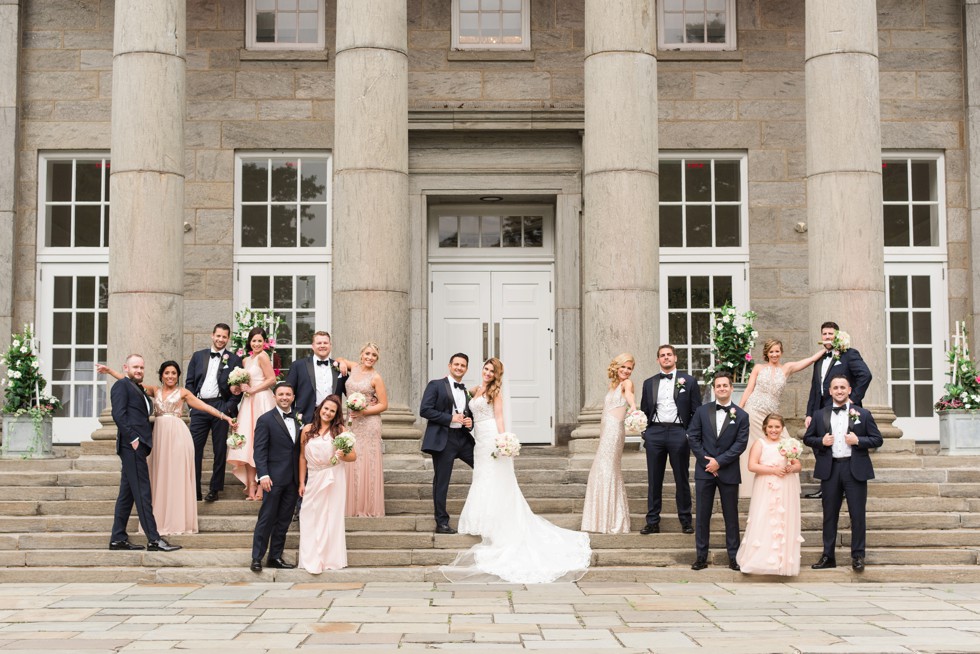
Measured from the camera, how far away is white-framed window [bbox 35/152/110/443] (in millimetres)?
19344

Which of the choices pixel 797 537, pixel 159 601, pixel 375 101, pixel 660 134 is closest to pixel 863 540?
pixel 797 537

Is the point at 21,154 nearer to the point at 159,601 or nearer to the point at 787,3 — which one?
the point at 159,601

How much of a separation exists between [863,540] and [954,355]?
5.10m

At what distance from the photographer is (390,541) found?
12766 millimetres

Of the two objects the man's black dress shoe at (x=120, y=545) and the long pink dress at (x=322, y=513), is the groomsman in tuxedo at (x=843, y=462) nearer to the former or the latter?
the long pink dress at (x=322, y=513)

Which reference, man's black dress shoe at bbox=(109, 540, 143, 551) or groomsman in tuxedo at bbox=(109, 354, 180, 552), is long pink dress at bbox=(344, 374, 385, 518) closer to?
groomsman in tuxedo at bbox=(109, 354, 180, 552)

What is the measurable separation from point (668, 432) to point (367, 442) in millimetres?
3250

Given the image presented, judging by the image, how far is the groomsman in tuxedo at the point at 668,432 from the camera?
43.0 feet

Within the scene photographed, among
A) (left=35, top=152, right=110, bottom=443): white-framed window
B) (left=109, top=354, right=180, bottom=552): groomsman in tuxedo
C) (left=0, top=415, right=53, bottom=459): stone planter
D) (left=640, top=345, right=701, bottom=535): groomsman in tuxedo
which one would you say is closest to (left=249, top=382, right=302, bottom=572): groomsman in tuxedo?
(left=109, top=354, right=180, bottom=552): groomsman in tuxedo

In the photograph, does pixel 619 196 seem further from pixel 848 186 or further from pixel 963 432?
pixel 963 432

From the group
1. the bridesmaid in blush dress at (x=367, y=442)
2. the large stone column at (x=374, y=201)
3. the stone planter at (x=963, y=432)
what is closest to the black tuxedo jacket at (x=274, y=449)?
the bridesmaid in blush dress at (x=367, y=442)

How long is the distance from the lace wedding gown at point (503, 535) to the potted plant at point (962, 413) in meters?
5.76

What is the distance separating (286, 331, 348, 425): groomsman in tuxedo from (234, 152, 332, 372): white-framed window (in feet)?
18.0

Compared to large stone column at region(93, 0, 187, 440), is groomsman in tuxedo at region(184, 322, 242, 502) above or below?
below
